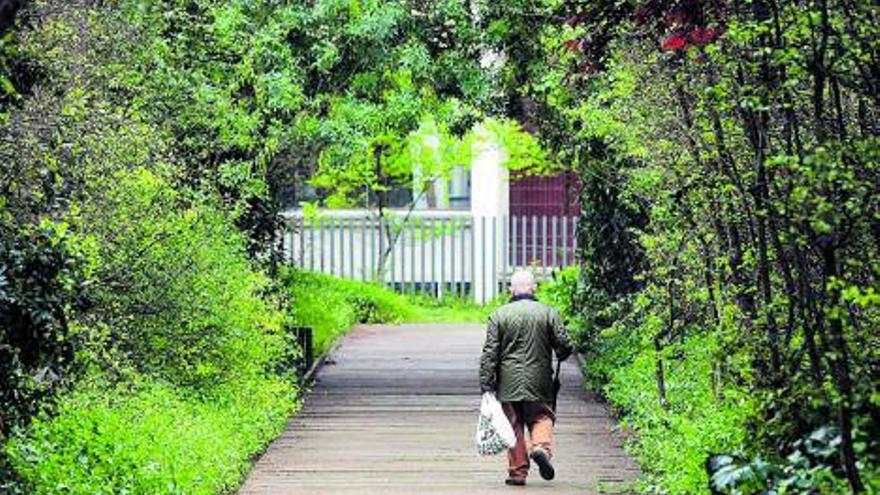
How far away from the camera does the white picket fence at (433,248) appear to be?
37.3m

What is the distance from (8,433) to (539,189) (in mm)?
29673

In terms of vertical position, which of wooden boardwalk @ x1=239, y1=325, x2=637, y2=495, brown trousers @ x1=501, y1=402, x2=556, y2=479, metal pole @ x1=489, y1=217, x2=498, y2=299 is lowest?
wooden boardwalk @ x1=239, y1=325, x2=637, y2=495

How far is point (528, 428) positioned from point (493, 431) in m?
0.59

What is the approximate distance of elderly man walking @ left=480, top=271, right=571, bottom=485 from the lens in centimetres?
1559

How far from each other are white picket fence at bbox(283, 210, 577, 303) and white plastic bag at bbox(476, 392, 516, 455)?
845 inches

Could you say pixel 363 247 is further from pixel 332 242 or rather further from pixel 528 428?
pixel 528 428

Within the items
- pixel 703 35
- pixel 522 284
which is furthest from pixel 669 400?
pixel 703 35

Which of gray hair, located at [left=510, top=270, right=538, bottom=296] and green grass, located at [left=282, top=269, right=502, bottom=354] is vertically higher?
gray hair, located at [left=510, top=270, right=538, bottom=296]

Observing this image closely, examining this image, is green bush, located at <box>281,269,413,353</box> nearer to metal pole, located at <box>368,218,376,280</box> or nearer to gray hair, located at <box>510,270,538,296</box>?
metal pole, located at <box>368,218,376,280</box>

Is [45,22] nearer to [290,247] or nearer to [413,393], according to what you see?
[413,393]

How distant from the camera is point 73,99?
15.0 metres

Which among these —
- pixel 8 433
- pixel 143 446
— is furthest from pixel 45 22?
pixel 8 433

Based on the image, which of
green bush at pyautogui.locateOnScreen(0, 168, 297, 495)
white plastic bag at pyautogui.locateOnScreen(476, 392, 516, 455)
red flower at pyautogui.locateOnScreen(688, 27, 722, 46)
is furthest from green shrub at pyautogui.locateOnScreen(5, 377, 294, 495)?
red flower at pyautogui.locateOnScreen(688, 27, 722, 46)

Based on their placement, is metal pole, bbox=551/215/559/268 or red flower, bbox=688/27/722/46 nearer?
red flower, bbox=688/27/722/46
